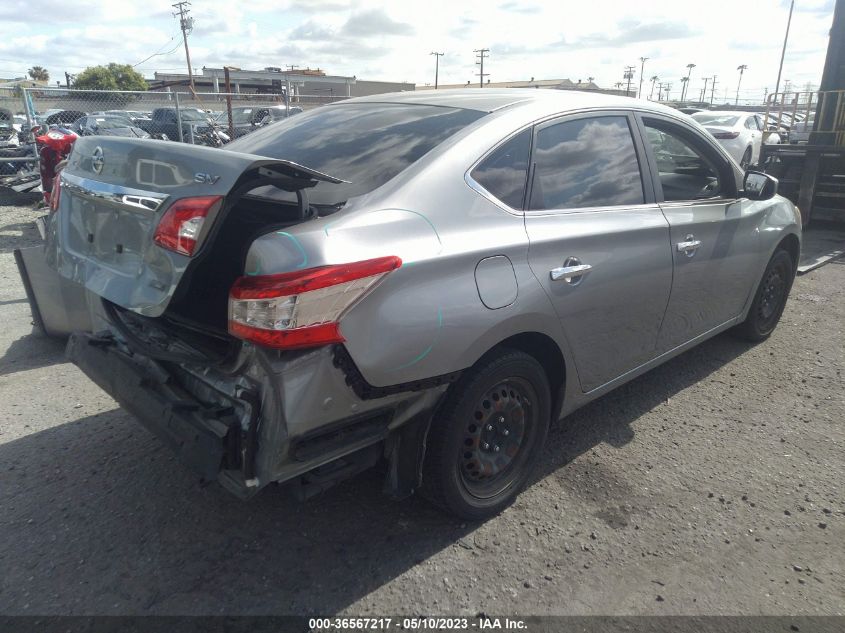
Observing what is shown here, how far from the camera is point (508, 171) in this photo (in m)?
2.79

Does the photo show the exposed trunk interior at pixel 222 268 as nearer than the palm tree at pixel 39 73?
Yes

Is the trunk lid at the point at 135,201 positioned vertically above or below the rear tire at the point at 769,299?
above

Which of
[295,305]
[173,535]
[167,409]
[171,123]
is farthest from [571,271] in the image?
[171,123]

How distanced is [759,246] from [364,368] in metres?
3.45

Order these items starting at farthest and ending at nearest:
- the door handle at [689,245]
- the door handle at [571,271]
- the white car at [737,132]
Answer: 1. the white car at [737,132]
2. the door handle at [689,245]
3. the door handle at [571,271]

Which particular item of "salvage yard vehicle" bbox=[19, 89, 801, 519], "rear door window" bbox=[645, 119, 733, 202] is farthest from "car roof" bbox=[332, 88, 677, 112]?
"rear door window" bbox=[645, 119, 733, 202]

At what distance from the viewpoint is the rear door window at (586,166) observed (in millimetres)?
2949

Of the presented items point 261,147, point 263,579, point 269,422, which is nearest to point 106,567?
point 263,579

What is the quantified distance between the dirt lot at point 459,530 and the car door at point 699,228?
2.19ft

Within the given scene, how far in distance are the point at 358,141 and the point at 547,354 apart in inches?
52.3

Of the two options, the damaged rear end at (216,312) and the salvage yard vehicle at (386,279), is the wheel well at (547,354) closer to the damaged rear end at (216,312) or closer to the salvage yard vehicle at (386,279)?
the salvage yard vehicle at (386,279)

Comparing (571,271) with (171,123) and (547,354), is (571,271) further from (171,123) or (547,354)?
(171,123)

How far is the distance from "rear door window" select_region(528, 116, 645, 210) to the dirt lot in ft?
4.51

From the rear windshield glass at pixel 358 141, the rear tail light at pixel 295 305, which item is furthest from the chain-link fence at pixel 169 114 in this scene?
the rear tail light at pixel 295 305
